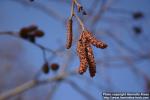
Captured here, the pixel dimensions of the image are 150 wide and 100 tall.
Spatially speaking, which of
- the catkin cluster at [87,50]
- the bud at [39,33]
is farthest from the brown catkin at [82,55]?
the bud at [39,33]

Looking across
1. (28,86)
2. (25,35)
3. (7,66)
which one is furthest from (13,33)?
(7,66)

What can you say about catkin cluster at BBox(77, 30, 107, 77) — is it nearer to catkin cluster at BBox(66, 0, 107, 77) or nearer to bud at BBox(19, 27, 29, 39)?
catkin cluster at BBox(66, 0, 107, 77)

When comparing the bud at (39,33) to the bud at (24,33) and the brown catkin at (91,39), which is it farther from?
the brown catkin at (91,39)

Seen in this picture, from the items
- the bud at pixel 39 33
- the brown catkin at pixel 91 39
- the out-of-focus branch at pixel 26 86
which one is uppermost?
the brown catkin at pixel 91 39

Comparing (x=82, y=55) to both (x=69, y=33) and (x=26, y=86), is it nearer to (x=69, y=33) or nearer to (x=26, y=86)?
(x=69, y=33)

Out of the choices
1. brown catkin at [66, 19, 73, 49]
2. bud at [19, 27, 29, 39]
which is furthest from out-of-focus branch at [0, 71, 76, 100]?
brown catkin at [66, 19, 73, 49]

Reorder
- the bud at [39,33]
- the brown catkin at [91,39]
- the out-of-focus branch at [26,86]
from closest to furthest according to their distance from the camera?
the brown catkin at [91,39] < the bud at [39,33] < the out-of-focus branch at [26,86]

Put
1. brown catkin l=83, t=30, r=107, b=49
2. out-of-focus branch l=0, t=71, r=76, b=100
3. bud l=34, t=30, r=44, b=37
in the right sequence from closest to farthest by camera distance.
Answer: brown catkin l=83, t=30, r=107, b=49 < bud l=34, t=30, r=44, b=37 < out-of-focus branch l=0, t=71, r=76, b=100

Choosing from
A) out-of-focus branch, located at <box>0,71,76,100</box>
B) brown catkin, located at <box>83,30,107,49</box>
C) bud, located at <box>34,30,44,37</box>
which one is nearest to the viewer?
brown catkin, located at <box>83,30,107,49</box>

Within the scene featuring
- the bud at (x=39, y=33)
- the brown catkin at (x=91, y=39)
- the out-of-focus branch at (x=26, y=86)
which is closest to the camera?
the brown catkin at (x=91, y=39)
